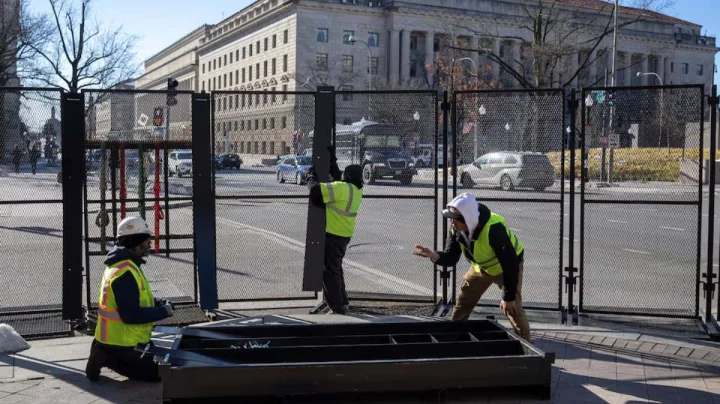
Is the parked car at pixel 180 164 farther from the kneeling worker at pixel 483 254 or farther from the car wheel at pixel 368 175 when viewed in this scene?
the kneeling worker at pixel 483 254

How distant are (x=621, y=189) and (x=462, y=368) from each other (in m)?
4.77

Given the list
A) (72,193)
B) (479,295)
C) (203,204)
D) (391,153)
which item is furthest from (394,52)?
(479,295)

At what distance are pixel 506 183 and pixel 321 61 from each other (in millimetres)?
73225

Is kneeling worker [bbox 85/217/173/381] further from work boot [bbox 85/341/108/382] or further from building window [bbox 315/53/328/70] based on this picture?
building window [bbox 315/53/328/70]

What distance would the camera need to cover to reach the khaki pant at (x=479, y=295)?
666 cm

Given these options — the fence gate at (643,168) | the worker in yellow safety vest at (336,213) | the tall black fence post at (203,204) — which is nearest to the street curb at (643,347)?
the fence gate at (643,168)

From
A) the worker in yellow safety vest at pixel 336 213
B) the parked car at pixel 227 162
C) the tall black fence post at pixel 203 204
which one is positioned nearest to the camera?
the worker in yellow safety vest at pixel 336 213

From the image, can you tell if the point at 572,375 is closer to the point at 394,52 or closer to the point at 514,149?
the point at 514,149

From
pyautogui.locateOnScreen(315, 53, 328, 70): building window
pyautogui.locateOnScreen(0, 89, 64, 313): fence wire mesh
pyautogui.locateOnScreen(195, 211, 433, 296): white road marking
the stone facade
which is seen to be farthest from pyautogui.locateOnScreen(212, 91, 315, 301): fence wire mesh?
pyautogui.locateOnScreen(315, 53, 328, 70): building window

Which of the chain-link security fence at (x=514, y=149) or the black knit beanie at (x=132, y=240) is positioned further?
the chain-link security fence at (x=514, y=149)

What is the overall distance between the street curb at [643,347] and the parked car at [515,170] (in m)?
1.95

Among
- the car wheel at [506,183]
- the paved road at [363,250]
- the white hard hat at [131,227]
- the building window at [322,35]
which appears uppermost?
the building window at [322,35]

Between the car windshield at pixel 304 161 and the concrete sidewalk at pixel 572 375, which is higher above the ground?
the car windshield at pixel 304 161

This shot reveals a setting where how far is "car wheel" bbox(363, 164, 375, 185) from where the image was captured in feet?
31.6
